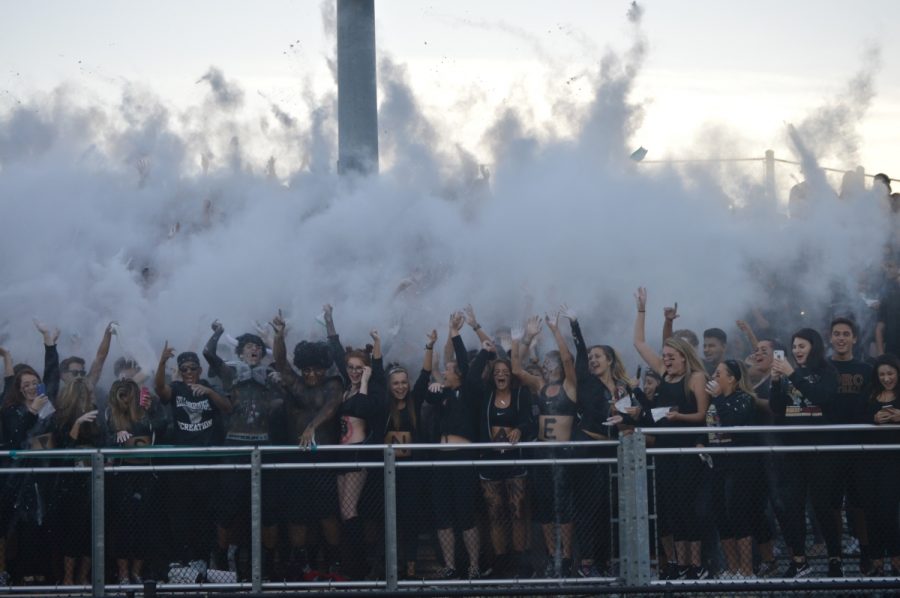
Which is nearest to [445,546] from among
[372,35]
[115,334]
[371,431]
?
[371,431]

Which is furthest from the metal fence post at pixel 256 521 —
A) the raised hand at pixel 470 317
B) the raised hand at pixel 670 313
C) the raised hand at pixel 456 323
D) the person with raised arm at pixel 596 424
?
the raised hand at pixel 670 313

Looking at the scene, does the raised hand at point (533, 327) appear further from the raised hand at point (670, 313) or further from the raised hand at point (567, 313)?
the raised hand at point (670, 313)

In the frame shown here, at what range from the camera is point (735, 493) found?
341 inches

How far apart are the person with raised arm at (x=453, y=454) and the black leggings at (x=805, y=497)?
2166 mm

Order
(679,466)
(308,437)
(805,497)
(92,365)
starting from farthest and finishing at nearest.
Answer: (92,365) < (308,437) < (679,466) < (805,497)

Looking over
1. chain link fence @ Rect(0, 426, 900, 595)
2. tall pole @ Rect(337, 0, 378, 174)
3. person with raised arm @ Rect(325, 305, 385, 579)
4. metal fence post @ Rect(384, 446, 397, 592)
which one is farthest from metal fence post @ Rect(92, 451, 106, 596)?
tall pole @ Rect(337, 0, 378, 174)

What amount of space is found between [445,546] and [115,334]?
139 inches

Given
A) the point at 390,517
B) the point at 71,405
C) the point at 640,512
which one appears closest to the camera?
the point at 640,512

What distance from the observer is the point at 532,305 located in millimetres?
10406

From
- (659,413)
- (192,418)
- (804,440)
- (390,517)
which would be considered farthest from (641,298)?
(192,418)

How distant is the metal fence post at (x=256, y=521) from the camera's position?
8.57 m

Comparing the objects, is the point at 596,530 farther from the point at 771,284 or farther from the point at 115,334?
the point at 115,334

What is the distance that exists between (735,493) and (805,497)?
1.57ft

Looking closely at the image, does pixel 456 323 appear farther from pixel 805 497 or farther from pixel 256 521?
pixel 805 497
